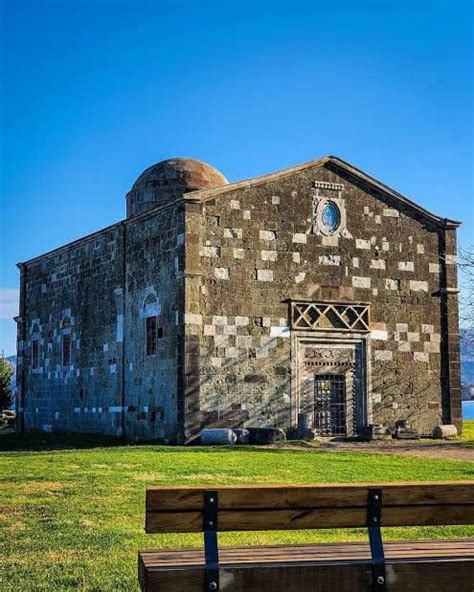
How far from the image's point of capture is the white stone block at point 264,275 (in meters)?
26.0

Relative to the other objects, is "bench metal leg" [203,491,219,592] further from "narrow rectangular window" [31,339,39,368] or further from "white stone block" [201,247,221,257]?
"narrow rectangular window" [31,339,39,368]

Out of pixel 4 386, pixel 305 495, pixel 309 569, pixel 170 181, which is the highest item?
pixel 170 181

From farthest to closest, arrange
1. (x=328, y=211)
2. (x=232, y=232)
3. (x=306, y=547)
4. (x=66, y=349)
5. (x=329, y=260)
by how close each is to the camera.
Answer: (x=66, y=349) < (x=328, y=211) < (x=329, y=260) < (x=232, y=232) < (x=306, y=547)

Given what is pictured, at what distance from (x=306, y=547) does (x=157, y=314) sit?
2004cm

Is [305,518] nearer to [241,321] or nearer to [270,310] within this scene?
[241,321]

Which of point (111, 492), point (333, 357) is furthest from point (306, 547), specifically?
point (333, 357)

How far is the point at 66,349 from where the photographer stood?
32969 mm

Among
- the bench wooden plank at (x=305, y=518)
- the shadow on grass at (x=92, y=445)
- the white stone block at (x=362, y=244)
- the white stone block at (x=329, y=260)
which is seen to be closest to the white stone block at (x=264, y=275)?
the white stone block at (x=329, y=260)

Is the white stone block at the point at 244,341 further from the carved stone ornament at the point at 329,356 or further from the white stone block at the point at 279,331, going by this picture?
the carved stone ornament at the point at 329,356

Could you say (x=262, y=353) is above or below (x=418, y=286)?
below

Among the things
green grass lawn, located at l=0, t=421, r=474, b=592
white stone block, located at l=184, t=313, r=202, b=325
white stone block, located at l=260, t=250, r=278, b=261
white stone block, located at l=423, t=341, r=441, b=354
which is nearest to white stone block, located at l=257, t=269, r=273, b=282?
white stone block, located at l=260, t=250, r=278, b=261

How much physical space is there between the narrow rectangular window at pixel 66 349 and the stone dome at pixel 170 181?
5.10 m

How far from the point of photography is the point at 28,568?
845 cm

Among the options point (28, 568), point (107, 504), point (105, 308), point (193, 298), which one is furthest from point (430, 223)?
point (28, 568)
